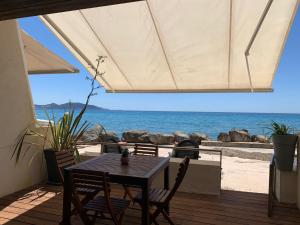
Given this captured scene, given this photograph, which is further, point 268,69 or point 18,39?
point 268,69

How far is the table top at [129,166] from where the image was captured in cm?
326

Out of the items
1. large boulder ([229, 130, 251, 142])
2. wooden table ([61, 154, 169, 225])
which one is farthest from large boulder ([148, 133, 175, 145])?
wooden table ([61, 154, 169, 225])

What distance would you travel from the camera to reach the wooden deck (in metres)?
3.83

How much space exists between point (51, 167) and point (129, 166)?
2431 millimetres

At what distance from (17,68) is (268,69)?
4594 millimetres

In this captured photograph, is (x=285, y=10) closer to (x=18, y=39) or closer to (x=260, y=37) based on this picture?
(x=260, y=37)

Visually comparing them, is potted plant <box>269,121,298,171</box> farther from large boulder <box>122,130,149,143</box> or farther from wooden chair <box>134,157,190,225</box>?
large boulder <box>122,130,149,143</box>

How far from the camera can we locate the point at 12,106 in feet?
16.4

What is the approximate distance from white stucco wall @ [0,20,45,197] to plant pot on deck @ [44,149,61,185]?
30 centimetres

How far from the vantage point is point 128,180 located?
10.3ft

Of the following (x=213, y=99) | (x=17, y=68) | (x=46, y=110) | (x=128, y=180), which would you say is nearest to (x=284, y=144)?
(x=128, y=180)

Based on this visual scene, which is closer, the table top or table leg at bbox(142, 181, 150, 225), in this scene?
table leg at bbox(142, 181, 150, 225)

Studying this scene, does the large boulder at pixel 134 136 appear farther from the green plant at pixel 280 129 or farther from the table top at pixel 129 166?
the table top at pixel 129 166

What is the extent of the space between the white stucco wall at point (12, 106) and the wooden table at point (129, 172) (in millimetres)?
1826
